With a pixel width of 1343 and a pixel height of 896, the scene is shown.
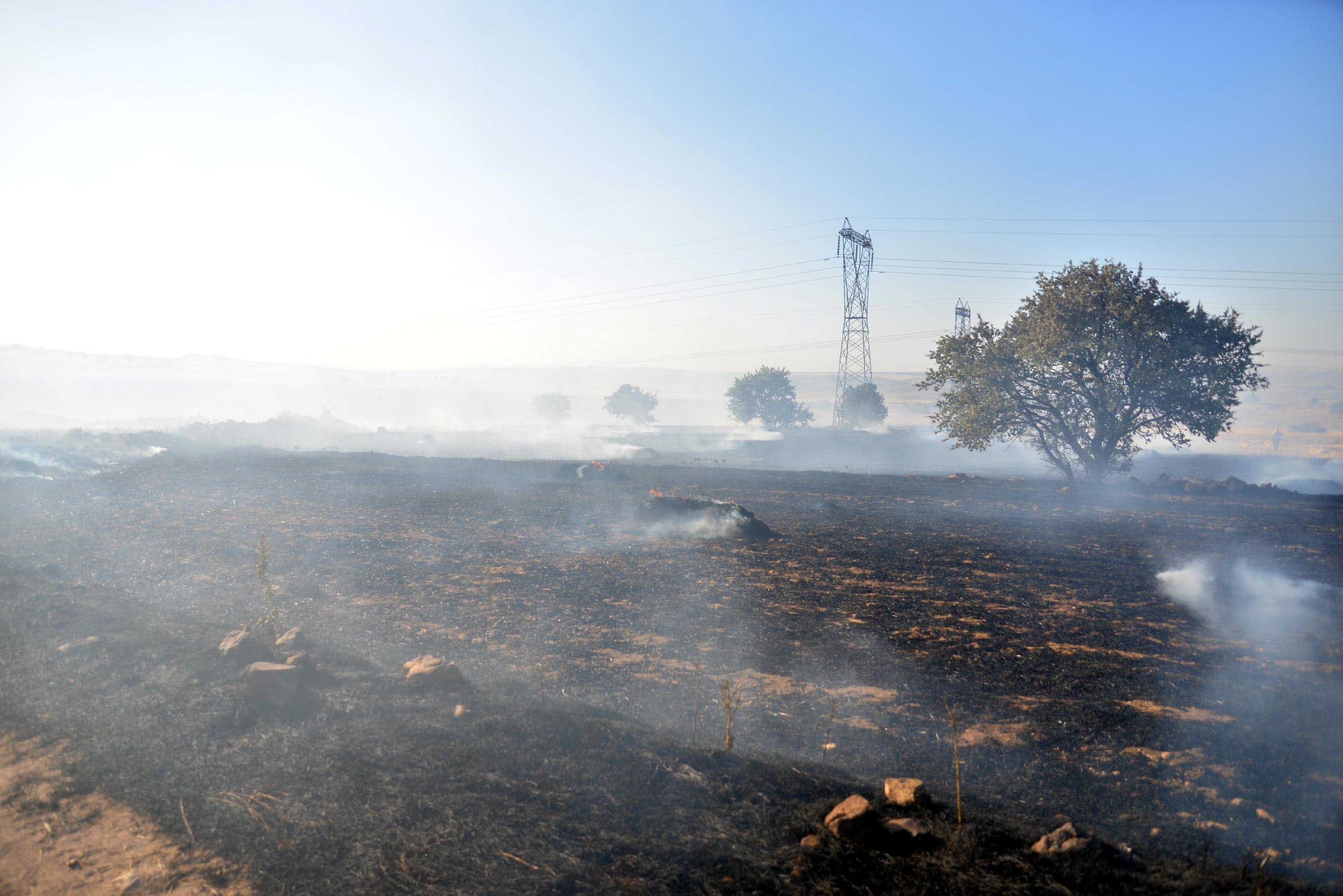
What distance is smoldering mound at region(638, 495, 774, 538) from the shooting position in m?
16.5

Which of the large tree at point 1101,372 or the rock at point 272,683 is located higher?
the large tree at point 1101,372

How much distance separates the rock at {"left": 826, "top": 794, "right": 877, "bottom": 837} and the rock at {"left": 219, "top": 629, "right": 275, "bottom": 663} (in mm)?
6504

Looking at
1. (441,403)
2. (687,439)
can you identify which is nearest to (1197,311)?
(687,439)

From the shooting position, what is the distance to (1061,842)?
13.8ft

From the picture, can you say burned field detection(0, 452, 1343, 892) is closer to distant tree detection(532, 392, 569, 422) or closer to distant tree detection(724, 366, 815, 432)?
distant tree detection(724, 366, 815, 432)

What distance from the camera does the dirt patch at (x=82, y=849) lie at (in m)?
4.17

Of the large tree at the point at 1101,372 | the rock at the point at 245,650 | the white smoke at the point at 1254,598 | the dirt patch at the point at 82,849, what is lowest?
the dirt patch at the point at 82,849

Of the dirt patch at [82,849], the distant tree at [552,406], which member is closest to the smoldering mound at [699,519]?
the dirt patch at [82,849]

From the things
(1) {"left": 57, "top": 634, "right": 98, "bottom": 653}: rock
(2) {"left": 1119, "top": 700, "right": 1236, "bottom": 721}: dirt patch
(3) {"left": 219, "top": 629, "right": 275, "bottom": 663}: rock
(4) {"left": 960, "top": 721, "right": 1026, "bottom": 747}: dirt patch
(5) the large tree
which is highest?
(5) the large tree

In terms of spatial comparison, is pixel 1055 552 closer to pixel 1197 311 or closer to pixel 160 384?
pixel 1197 311

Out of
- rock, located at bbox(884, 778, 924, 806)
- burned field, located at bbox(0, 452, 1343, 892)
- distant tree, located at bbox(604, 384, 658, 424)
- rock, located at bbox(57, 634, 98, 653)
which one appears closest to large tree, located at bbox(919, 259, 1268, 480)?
burned field, located at bbox(0, 452, 1343, 892)

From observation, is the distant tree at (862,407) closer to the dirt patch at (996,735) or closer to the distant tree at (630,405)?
the distant tree at (630,405)

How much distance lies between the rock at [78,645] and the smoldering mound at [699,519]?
11.4m

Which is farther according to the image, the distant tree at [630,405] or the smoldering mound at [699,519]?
the distant tree at [630,405]
